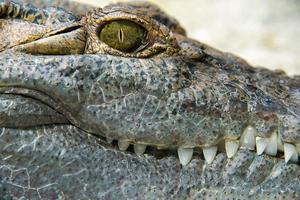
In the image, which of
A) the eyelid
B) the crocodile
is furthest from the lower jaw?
the eyelid

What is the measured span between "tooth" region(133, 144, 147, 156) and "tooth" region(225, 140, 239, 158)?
1.43 ft

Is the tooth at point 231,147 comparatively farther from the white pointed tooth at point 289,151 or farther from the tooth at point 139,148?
the tooth at point 139,148

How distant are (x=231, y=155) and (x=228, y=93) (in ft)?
1.09

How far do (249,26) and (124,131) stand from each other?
6.72 metres

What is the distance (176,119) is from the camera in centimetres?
282

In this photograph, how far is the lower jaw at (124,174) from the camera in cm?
282

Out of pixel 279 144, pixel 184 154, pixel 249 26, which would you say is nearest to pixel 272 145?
pixel 279 144

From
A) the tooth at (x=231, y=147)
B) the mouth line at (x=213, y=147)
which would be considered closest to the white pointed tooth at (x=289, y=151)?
the mouth line at (x=213, y=147)

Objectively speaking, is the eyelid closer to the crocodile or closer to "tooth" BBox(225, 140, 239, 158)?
the crocodile

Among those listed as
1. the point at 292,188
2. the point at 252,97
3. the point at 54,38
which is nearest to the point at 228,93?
the point at 252,97

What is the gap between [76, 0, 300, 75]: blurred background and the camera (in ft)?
26.6

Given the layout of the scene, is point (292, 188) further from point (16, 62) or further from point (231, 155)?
point (16, 62)

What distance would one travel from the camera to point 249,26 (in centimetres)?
915

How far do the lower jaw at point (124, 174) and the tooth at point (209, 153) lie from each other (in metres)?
0.02
